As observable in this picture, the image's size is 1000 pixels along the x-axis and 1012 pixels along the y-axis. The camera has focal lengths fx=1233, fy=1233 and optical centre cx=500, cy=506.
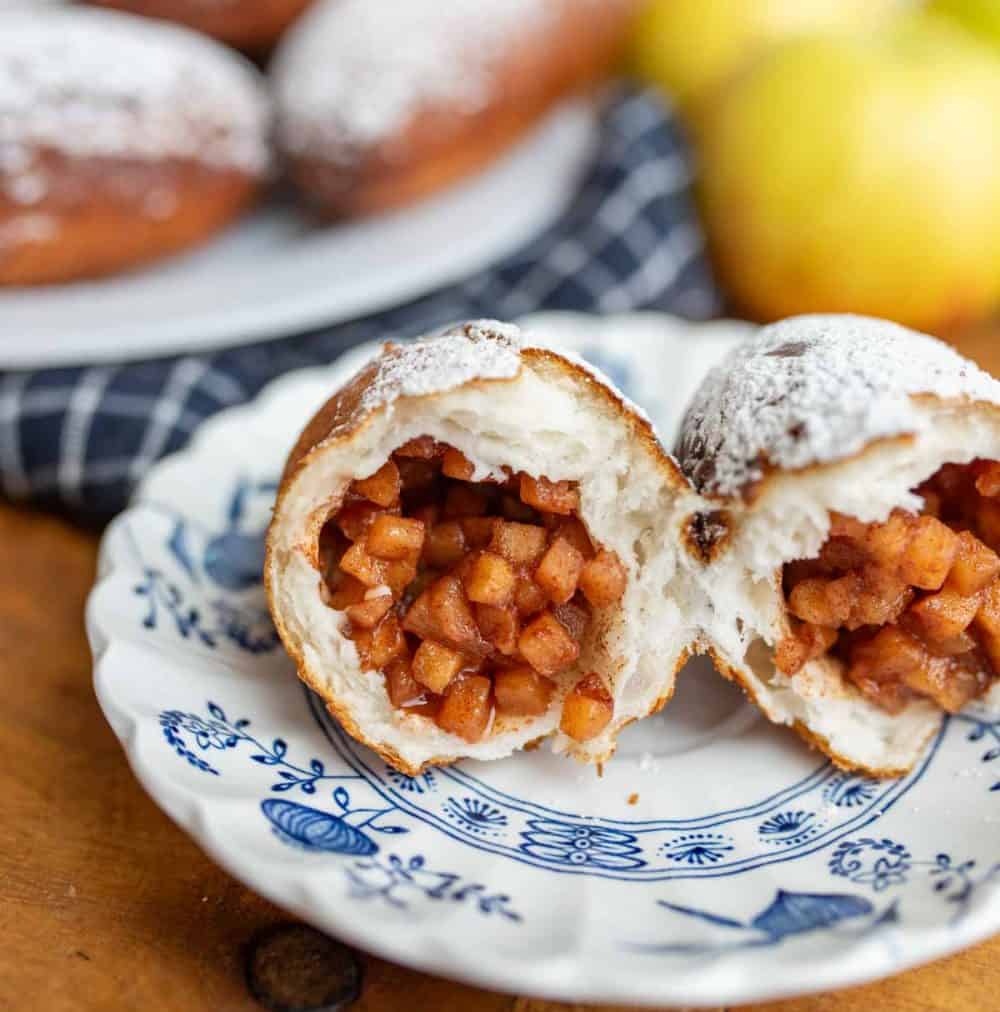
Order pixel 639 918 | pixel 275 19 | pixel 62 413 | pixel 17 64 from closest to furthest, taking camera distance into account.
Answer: pixel 639 918 → pixel 62 413 → pixel 17 64 → pixel 275 19

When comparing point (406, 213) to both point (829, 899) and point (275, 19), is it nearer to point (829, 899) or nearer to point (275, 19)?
point (275, 19)

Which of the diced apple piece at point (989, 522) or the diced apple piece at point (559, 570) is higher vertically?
the diced apple piece at point (989, 522)

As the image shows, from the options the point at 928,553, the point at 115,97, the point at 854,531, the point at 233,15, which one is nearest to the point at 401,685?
the point at 854,531

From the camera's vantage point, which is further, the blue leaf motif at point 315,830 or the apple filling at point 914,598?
the apple filling at point 914,598

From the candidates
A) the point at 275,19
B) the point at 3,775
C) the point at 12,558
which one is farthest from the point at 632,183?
the point at 3,775

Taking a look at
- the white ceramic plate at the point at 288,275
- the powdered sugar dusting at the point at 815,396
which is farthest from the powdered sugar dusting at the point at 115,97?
the powdered sugar dusting at the point at 815,396

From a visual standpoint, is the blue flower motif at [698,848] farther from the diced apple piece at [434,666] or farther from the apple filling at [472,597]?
the diced apple piece at [434,666]

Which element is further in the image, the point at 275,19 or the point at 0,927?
the point at 275,19

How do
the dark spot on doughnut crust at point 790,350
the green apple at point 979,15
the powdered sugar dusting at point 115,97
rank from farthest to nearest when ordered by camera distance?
the green apple at point 979,15 → the powdered sugar dusting at point 115,97 → the dark spot on doughnut crust at point 790,350
